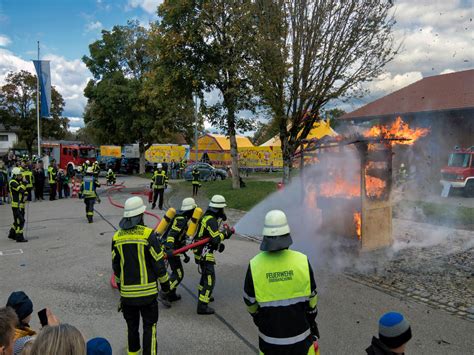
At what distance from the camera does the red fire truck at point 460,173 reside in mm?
17047

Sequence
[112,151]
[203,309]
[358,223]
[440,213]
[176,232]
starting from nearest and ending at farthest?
[203,309]
[176,232]
[358,223]
[440,213]
[112,151]

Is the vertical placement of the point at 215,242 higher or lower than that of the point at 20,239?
higher

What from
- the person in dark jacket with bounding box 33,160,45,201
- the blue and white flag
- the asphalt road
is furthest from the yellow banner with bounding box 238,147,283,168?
the asphalt road

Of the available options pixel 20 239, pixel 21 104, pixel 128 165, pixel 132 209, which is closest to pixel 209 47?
pixel 20 239

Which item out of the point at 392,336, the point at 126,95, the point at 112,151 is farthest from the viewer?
the point at 112,151

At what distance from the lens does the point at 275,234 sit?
312 centimetres

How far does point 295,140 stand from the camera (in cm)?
1445

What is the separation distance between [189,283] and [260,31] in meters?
8.88

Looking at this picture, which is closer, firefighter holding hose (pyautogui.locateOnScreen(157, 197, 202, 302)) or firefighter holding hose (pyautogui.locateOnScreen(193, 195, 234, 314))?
firefighter holding hose (pyautogui.locateOnScreen(193, 195, 234, 314))

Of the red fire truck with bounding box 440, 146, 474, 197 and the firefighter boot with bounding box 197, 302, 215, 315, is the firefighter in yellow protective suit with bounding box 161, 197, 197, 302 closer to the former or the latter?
the firefighter boot with bounding box 197, 302, 215, 315

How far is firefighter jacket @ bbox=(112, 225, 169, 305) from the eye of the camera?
4.00 m

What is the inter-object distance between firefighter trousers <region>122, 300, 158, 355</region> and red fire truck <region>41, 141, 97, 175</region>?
34.1 meters

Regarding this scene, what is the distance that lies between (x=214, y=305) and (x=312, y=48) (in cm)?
887

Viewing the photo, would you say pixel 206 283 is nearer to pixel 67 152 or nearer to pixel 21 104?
pixel 67 152
